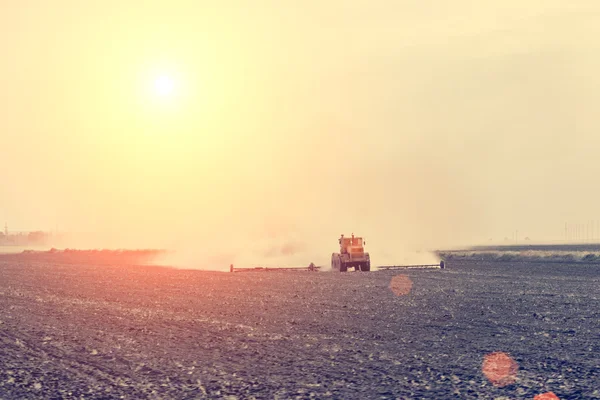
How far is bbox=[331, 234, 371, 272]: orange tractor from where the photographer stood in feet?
171

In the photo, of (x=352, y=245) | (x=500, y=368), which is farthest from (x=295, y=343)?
(x=352, y=245)

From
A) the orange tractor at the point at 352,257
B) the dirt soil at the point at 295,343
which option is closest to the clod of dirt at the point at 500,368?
the dirt soil at the point at 295,343

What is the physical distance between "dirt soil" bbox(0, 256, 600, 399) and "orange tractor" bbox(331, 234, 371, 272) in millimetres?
19680

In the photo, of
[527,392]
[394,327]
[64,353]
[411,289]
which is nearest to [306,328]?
[394,327]

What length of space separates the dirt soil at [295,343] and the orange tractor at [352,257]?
19680mm

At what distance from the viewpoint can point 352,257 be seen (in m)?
52.3

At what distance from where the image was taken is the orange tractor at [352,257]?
52219 mm

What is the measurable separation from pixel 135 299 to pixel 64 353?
44.0 ft

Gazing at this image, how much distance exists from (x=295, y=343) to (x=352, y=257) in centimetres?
3554

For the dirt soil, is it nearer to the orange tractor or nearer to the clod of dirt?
the clod of dirt

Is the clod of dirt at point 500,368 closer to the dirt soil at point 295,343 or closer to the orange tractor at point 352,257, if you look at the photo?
the dirt soil at point 295,343

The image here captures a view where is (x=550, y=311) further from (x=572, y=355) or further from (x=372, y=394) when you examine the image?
(x=372, y=394)

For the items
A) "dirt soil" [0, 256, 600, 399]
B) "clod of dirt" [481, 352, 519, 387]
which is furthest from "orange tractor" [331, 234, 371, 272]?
"clod of dirt" [481, 352, 519, 387]

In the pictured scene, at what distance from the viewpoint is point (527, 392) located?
11.7 meters
